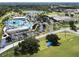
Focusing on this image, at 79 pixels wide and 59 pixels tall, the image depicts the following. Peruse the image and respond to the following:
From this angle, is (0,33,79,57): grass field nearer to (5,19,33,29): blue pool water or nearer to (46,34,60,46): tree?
(46,34,60,46): tree

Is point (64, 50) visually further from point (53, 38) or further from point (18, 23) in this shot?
point (18, 23)

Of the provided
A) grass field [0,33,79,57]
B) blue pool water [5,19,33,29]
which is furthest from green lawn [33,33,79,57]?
blue pool water [5,19,33,29]

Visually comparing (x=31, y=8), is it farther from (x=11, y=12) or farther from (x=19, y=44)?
(x=19, y=44)

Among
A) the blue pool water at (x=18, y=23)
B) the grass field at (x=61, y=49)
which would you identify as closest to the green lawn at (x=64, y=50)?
the grass field at (x=61, y=49)

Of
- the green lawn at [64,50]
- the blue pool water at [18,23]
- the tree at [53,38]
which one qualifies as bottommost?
the green lawn at [64,50]

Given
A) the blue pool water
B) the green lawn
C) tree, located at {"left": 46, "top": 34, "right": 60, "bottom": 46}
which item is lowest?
the green lawn

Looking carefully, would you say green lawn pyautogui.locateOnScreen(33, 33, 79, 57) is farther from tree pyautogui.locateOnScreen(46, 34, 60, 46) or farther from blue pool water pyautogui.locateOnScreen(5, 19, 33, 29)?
blue pool water pyautogui.locateOnScreen(5, 19, 33, 29)

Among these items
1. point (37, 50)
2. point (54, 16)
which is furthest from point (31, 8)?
point (37, 50)

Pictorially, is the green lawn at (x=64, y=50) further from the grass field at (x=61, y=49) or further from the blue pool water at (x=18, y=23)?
the blue pool water at (x=18, y=23)

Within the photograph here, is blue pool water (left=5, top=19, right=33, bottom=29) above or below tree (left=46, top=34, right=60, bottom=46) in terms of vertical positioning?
above
